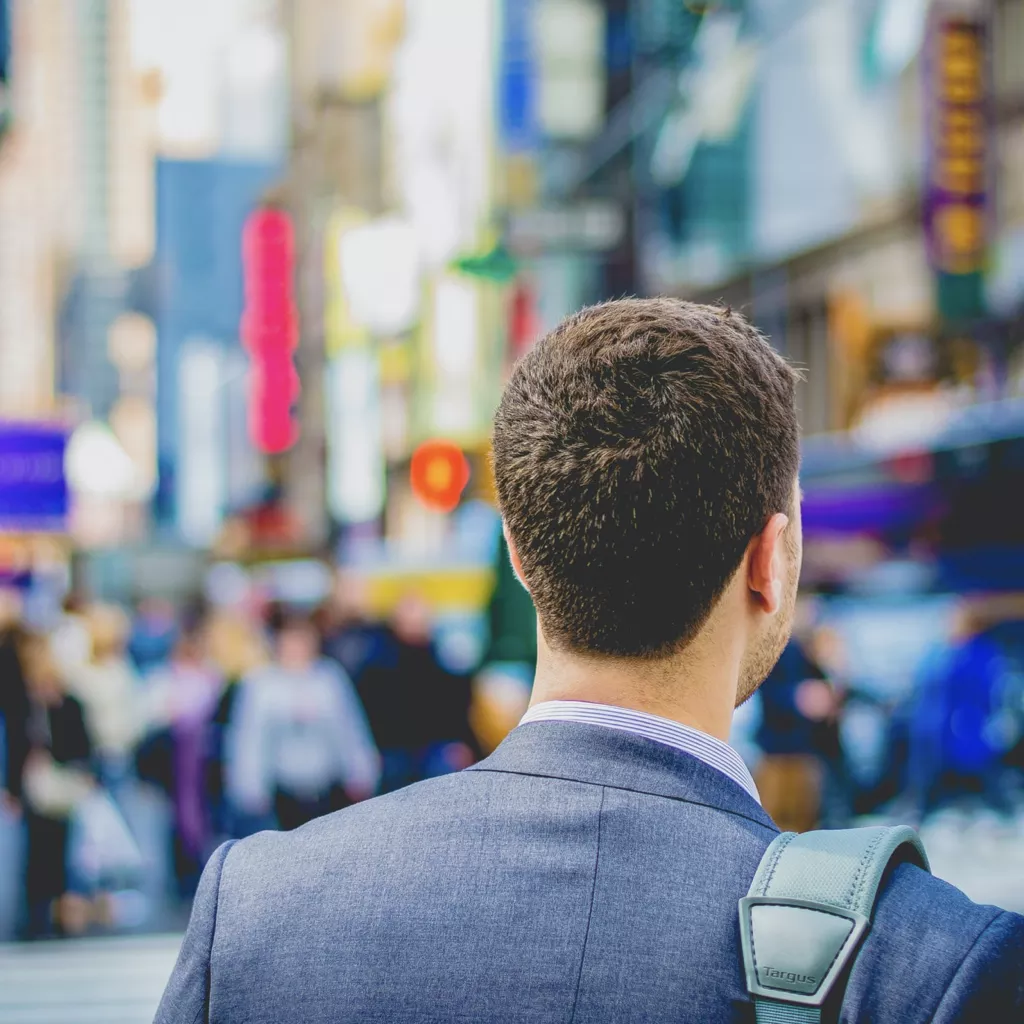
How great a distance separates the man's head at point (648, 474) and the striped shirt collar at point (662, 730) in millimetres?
62

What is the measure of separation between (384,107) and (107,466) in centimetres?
1620

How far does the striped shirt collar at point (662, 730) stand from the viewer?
1485 mm

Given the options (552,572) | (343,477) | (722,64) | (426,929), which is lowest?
(343,477)

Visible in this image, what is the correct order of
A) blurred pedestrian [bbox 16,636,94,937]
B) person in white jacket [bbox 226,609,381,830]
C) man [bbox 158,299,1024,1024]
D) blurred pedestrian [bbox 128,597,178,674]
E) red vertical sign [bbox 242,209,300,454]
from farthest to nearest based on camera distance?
red vertical sign [bbox 242,209,300,454] < blurred pedestrian [bbox 128,597,178,674] < blurred pedestrian [bbox 16,636,94,937] < person in white jacket [bbox 226,609,381,830] < man [bbox 158,299,1024,1024]

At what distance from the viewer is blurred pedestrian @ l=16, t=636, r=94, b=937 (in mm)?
9844

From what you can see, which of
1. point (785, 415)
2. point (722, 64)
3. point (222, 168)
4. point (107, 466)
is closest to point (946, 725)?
point (785, 415)

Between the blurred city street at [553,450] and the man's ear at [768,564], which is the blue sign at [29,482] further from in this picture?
the man's ear at [768,564]

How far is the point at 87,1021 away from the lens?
24.2 feet

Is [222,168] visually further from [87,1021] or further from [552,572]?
[552,572]

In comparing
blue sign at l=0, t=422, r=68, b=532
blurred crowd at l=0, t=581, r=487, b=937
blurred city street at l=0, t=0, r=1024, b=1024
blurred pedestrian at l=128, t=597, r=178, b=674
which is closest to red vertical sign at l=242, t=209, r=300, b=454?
blurred city street at l=0, t=0, r=1024, b=1024

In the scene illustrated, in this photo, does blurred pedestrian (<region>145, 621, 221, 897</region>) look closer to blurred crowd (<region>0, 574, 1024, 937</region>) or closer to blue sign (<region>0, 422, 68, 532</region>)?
blurred crowd (<region>0, 574, 1024, 937</region>)

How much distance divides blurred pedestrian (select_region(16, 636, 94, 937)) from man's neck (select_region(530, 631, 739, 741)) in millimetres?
8952

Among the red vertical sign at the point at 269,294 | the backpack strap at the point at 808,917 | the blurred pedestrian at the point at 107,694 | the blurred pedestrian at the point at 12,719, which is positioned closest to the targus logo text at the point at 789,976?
the backpack strap at the point at 808,917

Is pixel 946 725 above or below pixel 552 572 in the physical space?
below
